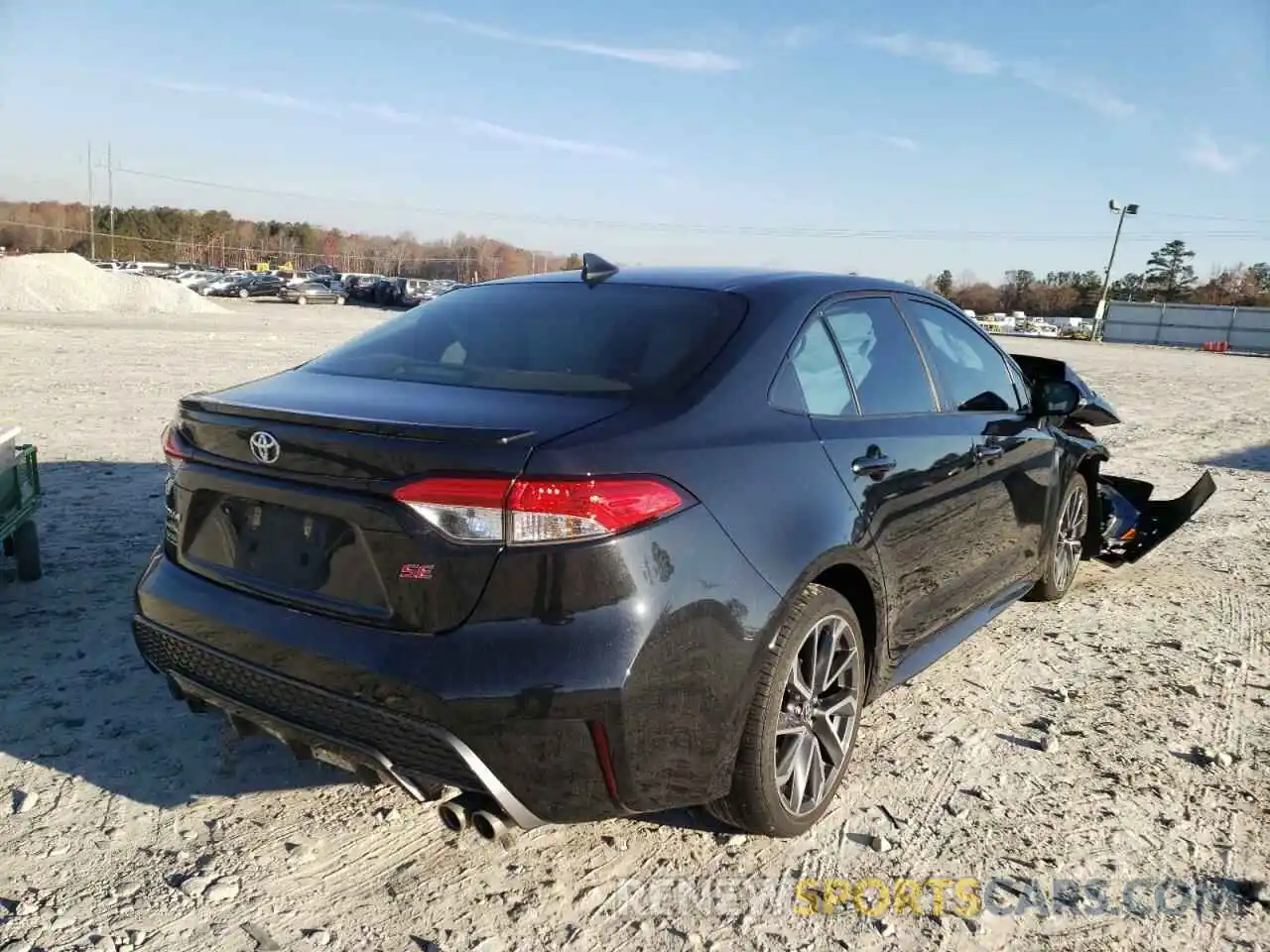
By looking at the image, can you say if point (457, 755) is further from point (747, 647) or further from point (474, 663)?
point (747, 647)

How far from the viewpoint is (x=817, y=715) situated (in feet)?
9.40

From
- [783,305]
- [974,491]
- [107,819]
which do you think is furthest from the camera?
[974,491]

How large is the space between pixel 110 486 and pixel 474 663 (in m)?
5.34

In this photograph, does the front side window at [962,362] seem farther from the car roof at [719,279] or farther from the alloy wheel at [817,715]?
the alloy wheel at [817,715]

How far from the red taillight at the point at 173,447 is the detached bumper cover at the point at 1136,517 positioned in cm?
492

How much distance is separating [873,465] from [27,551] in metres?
3.88

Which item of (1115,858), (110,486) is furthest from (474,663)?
(110,486)

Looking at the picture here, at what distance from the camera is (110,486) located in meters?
6.47

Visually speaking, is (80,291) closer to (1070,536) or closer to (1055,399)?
(1070,536)

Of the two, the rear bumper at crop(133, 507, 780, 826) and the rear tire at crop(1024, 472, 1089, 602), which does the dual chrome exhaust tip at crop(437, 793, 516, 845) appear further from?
the rear tire at crop(1024, 472, 1089, 602)

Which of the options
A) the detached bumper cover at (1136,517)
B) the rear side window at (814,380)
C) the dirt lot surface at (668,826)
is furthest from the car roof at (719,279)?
the detached bumper cover at (1136,517)

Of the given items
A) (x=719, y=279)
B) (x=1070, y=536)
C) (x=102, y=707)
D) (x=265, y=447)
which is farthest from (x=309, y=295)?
(x=265, y=447)

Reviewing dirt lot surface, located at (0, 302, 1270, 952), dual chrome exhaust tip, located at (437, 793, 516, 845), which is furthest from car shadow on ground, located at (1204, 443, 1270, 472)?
dual chrome exhaust tip, located at (437, 793, 516, 845)

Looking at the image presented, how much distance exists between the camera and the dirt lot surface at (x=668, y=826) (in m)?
2.42
